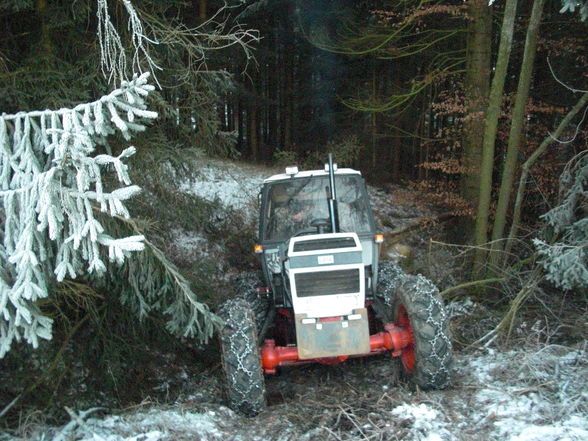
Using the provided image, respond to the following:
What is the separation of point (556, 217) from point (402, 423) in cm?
353

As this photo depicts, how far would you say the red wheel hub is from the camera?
5473mm

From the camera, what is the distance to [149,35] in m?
6.43

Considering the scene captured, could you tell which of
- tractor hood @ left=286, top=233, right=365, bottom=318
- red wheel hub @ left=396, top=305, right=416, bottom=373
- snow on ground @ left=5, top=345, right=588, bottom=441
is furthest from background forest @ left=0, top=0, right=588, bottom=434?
red wheel hub @ left=396, top=305, right=416, bottom=373

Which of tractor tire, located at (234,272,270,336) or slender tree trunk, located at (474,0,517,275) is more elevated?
slender tree trunk, located at (474,0,517,275)

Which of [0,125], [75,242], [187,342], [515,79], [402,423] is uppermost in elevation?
[515,79]

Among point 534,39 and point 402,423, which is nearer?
point 402,423

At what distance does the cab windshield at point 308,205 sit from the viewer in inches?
244

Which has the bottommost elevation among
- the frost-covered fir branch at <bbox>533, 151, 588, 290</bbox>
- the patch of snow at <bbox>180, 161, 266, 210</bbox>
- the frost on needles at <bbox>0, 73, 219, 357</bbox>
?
the patch of snow at <bbox>180, 161, 266, 210</bbox>

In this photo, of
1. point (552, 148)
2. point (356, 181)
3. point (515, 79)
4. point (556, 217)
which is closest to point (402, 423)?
point (356, 181)

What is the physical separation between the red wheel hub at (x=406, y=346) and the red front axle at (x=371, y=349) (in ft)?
0.21

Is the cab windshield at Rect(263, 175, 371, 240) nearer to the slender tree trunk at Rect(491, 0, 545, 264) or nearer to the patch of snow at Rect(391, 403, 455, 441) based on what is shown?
the patch of snow at Rect(391, 403, 455, 441)

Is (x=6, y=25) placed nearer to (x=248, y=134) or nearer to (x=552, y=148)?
(x=552, y=148)

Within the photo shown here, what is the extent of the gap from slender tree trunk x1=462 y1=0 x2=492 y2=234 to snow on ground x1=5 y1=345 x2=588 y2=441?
4790 mm

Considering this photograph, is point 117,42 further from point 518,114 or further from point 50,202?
point 518,114
